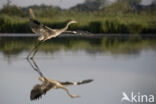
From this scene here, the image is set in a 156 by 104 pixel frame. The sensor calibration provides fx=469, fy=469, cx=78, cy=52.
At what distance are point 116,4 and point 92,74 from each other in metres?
12.6

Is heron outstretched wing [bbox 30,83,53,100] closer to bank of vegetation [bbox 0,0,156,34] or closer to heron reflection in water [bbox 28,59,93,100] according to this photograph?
heron reflection in water [bbox 28,59,93,100]

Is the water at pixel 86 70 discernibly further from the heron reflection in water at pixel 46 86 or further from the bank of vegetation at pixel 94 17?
the bank of vegetation at pixel 94 17

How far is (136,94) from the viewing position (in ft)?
12.9

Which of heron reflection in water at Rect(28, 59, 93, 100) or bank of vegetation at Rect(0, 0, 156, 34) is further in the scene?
bank of vegetation at Rect(0, 0, 156, 34)

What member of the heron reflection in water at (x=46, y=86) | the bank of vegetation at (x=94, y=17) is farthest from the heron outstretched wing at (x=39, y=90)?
the bank of vegetation at (x=94, y=17)

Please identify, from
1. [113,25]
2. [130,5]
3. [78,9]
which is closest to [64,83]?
[113,25]

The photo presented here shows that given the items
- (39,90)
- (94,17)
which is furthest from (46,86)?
(94,17)

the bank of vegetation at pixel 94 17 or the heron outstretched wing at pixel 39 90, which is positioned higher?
the heron outstretched wing at pixel 39 90

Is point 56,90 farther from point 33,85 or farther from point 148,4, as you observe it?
point 148,4

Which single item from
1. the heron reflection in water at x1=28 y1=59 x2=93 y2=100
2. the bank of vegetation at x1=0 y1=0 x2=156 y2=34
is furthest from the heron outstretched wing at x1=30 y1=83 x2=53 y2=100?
the bank of vegetation at x1=0 y1=0 x2=156 y2=34

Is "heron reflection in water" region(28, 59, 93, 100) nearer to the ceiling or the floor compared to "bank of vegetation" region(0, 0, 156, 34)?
nearer to the ceiling

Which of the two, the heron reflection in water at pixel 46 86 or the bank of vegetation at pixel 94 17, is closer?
the heron reflection in water at pixel 46 86

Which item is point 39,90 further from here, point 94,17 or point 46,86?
point 94,17

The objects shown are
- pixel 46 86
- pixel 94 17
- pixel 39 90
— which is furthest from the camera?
pixel 94 17
